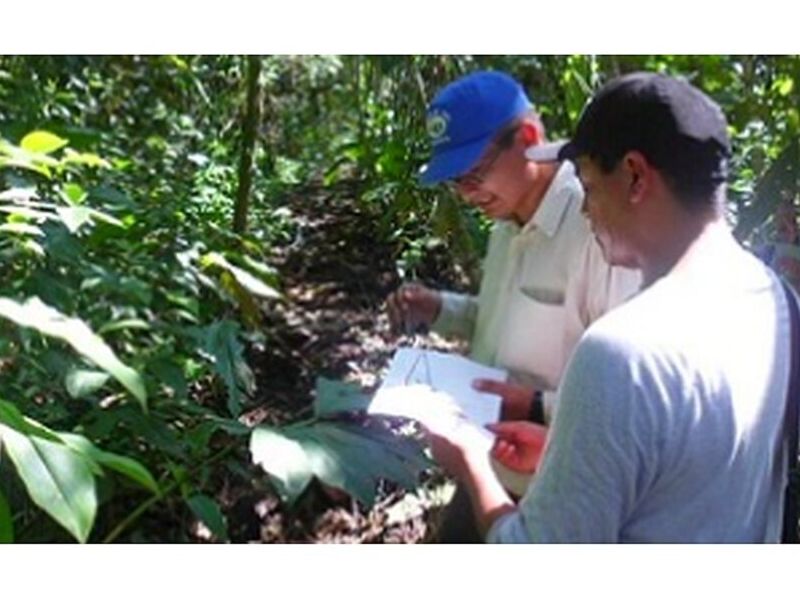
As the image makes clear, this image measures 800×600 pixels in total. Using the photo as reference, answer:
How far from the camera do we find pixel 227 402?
3.58ft

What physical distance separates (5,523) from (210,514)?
7.6 inches

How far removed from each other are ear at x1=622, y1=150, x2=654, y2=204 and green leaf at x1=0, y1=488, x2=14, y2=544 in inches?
25.0

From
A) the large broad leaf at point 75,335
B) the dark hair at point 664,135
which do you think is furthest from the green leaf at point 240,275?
the dark hair at point 664,135

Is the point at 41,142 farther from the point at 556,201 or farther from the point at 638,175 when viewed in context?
the point at 638,175

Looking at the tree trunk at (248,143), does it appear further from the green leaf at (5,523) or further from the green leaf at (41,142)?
the green leaf at (5,523)

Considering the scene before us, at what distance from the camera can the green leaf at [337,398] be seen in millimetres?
1061

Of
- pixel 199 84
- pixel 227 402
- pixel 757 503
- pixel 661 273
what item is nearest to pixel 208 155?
pixel 199 84

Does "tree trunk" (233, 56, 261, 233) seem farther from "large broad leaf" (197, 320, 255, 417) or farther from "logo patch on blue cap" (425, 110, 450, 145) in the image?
"logo patch on blue cap" (425, 110, 450, 145)

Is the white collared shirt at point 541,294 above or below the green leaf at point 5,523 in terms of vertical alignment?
above

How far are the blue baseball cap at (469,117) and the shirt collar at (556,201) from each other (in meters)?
0.08

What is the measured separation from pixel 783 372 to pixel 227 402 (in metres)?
0.57

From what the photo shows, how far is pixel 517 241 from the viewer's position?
99cm

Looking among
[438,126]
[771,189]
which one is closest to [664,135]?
[438,126]
